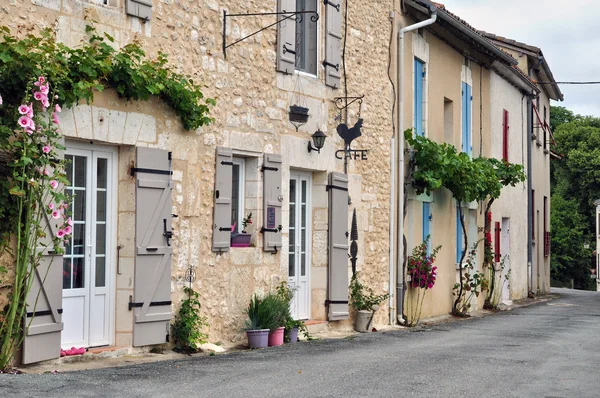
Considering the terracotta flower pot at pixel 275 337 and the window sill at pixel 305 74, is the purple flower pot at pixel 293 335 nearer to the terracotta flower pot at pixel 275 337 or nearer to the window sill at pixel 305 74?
the terracotta flower pot at pixel 275 337

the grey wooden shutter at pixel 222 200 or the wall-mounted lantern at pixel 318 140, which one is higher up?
the wall-mounted lantern at pixel 318 140

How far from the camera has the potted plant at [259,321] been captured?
10688 millimetres

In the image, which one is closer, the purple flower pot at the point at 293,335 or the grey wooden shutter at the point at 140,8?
the grey wooden shutter at the point at 140,8

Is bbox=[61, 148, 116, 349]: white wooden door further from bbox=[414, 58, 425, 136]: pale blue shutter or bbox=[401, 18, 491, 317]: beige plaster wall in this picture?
bbox=[414, 58, 425, 136]: pale blue shutter

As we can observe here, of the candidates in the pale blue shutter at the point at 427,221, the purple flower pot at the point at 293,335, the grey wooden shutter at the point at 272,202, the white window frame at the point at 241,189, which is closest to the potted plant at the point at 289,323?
the purple flower pot at the point at 293,335

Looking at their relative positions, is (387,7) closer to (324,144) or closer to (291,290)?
(324,144)

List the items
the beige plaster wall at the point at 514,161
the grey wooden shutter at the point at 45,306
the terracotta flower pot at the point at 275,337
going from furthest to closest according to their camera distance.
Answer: the beige plaster wall at the point at 514,161
the terracotta flower pot at the point at 275,337
the grey wooden shutter at the point at 45,306

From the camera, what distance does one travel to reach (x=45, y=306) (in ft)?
27.0

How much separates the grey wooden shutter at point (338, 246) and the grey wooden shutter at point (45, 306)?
16.1ft

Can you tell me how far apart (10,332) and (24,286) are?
1.39 ft

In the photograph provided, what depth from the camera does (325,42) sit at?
41.2 ft

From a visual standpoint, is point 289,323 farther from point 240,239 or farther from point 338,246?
point 338,246

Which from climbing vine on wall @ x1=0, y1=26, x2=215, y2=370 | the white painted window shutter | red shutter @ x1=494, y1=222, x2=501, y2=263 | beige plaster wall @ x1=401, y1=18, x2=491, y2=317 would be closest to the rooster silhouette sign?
beige plaster wall @ x1=401, y1=18, x2=491, y2=317

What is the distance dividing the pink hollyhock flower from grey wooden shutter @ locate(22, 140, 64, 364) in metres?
0.65
